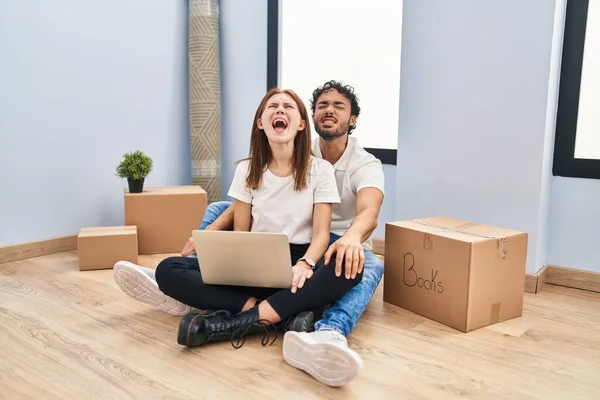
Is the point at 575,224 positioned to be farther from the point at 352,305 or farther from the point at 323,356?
the point at 323,356

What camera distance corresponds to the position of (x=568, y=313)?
1.87 metres

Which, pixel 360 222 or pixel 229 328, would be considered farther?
pixel 360 222

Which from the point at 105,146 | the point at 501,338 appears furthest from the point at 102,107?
the point at 501,338

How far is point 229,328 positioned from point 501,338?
32.7 inches

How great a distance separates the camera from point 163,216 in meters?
2.65

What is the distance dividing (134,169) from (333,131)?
1156 millimetres

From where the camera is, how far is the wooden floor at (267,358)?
128 cm

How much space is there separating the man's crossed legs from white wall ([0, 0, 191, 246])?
38.9 inches

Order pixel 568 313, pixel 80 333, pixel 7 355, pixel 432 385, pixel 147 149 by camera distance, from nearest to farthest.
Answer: pixel 432 385 < pixel 7 355 < pixel 80 333 < pixel 568 313 < pixel 147 149

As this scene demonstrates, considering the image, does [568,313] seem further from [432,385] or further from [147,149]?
[147,149]

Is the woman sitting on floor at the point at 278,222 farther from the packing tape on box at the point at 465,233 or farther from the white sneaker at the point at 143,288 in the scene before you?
the packing tape on box at the point at 465,233

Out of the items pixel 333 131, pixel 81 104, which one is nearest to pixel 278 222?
pixel 333 131

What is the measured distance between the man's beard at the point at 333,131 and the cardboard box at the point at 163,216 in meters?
0.95

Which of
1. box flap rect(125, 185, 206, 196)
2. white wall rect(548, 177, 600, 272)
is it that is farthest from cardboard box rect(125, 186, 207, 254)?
white wall rect(548, 177, 600, 272)
